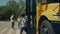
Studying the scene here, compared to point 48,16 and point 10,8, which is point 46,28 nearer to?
point 48,16

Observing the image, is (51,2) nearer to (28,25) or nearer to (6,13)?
(28,25)

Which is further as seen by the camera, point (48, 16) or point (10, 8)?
point (10, 8)

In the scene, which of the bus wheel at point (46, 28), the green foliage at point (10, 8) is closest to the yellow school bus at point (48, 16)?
the bus wheel at point (46, 28)

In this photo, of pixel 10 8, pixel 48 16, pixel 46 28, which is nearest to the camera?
pixel 48 16

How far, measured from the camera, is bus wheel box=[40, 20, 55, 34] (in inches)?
377

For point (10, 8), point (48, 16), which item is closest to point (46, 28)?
point (48, 16)

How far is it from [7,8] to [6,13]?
3.23 m

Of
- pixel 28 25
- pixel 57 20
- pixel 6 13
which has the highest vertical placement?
pixel 57 20

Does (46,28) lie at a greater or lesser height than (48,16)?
lesser

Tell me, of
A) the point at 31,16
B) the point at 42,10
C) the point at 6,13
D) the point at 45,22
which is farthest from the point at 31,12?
the point at 6,13

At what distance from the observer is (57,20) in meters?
Answer: 9.28

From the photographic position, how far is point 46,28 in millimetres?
9867

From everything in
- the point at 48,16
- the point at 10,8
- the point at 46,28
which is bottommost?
the point at 10,8

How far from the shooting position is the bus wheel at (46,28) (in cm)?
957
